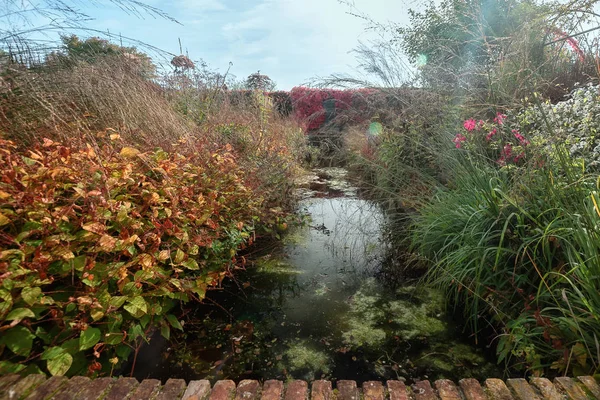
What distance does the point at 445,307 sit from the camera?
2.39 m

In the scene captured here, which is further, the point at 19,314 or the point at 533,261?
the point at 533,261

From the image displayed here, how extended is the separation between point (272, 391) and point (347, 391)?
0.85ft

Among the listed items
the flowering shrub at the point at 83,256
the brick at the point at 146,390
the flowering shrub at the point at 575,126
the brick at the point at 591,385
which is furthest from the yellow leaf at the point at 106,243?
the flowering shrub at the point at 575,126

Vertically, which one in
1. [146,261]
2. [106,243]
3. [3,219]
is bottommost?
[146,261]

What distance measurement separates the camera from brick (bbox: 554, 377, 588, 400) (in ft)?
3.63

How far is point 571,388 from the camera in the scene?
115cm

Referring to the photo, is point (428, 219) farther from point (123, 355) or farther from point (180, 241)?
point (123, 355)

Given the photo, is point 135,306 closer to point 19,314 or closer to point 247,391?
point 19,314

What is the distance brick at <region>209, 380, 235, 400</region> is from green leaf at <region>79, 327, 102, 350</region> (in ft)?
1.99

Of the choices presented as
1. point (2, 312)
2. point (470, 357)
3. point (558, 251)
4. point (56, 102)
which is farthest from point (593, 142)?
point (56, 102)

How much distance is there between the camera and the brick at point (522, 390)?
112 cm

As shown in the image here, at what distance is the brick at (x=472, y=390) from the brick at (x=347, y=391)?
0.38m

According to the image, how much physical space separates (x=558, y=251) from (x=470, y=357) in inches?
30.5

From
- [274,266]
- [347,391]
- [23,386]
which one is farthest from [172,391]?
[274,266]
